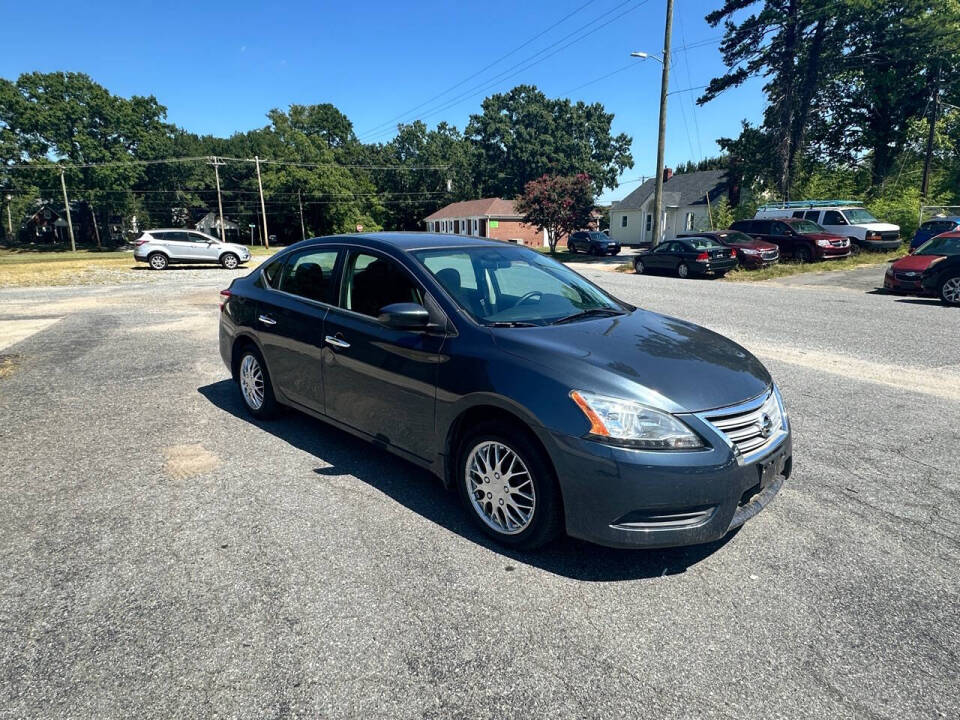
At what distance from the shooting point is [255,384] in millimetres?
5152

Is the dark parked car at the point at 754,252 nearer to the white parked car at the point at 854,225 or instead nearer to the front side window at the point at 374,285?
the white parked car at the point at 854,225

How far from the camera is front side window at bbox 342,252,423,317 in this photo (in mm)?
3771

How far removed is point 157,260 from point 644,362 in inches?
1070

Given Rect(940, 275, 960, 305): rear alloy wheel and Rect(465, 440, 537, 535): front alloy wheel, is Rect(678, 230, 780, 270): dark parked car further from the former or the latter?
Rect(465, 440, 537, 535): front alloy wheel

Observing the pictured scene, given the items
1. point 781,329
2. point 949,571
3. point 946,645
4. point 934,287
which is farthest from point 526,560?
point 934,287

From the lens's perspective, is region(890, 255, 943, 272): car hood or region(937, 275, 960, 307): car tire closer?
region(937, 275, 960, 307): car tire

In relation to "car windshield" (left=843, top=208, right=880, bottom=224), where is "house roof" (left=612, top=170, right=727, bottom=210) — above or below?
above

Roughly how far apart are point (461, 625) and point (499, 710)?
483 mm

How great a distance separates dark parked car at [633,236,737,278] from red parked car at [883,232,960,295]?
6280 mm

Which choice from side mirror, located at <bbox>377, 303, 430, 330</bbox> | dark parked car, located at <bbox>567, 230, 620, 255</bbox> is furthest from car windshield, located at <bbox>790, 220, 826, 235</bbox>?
side mirror, located at <bbox>377, 303, 430, 330</bbox>

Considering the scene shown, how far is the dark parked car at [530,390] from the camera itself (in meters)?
2.72

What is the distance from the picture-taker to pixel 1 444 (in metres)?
4.73

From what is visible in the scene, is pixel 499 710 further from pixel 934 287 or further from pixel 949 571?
pixel 934 287

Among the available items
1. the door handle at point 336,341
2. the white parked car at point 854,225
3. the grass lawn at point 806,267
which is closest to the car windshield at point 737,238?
the grass lawn at point 806,267
